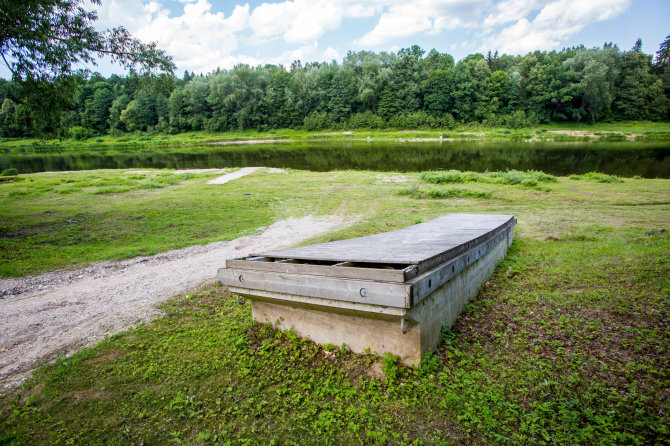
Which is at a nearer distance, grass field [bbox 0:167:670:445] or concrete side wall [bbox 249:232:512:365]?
grass field [bbox 0:167:670:445]

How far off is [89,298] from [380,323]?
6415mm

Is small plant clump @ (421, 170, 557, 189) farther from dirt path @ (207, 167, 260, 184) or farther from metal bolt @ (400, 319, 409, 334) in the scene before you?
metal bolt @ (400, 319, 409, 334)

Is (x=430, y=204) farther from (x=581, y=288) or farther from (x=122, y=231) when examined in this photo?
(x=122, y=231)

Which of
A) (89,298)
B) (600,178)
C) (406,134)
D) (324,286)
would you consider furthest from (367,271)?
(406,134)

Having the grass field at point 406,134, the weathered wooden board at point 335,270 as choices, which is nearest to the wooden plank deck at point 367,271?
the weathered wooden board at point 335,270

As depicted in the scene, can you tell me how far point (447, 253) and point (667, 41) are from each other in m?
129

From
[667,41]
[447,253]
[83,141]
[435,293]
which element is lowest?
[435,293]

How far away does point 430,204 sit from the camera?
53.7 feet

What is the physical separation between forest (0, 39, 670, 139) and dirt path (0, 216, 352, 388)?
87.2 metres

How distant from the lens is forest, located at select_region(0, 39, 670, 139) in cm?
8331

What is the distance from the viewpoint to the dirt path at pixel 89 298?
5.47m

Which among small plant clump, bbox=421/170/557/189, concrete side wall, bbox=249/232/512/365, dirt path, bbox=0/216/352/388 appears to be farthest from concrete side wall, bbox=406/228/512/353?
small plant clump, bbox=421/170/557/189

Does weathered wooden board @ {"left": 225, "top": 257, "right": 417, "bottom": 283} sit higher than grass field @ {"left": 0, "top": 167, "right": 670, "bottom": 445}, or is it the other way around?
weathered wooden board @ {"left": 225, "top": 257, "right": 417, "bottom": 283}

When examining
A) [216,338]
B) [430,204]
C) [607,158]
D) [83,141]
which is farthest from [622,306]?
[83,141]
